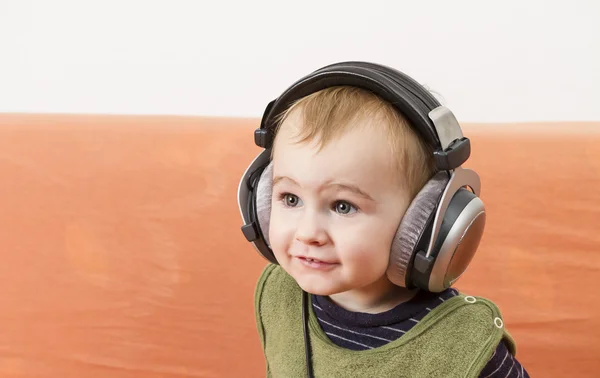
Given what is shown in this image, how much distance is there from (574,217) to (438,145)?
0.63 m

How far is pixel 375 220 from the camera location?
74cm

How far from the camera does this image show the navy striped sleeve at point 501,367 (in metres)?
0.81

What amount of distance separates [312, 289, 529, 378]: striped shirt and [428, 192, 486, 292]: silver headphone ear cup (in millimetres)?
82

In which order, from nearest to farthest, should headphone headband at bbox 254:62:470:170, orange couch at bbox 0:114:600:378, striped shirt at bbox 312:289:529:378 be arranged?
headphone headband at bbox 254:62:470:170 → striped shirt at bbox 312:289:529:378 → orange couch at bbox 0:114:600:378

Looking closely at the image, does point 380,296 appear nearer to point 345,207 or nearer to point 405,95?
point 345,207

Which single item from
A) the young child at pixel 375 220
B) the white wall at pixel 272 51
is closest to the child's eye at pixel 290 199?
the young child at pixel 375 220

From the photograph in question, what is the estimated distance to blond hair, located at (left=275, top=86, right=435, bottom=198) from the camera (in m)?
0.73

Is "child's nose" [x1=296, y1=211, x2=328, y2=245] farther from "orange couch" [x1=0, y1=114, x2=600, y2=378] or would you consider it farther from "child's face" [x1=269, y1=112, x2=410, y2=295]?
"orange couch" [x1=0, y1=114, x2=600, y2=378]

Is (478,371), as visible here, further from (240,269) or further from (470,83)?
(470,83)

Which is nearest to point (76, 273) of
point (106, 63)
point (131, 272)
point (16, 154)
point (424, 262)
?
point (131, 272)

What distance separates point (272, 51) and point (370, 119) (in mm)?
823

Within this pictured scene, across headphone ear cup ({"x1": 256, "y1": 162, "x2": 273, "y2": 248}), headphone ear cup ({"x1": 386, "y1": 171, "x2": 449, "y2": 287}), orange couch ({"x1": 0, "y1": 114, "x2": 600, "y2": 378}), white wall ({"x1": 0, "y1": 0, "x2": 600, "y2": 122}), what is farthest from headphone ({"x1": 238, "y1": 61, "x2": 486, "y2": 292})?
white wall ({"x1": 0, "y1": 0, "x2": 600, "y2": 122})

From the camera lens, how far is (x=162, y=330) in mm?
1346

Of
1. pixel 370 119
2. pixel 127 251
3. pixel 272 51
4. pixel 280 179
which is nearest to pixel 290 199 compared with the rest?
pixel 280 179
